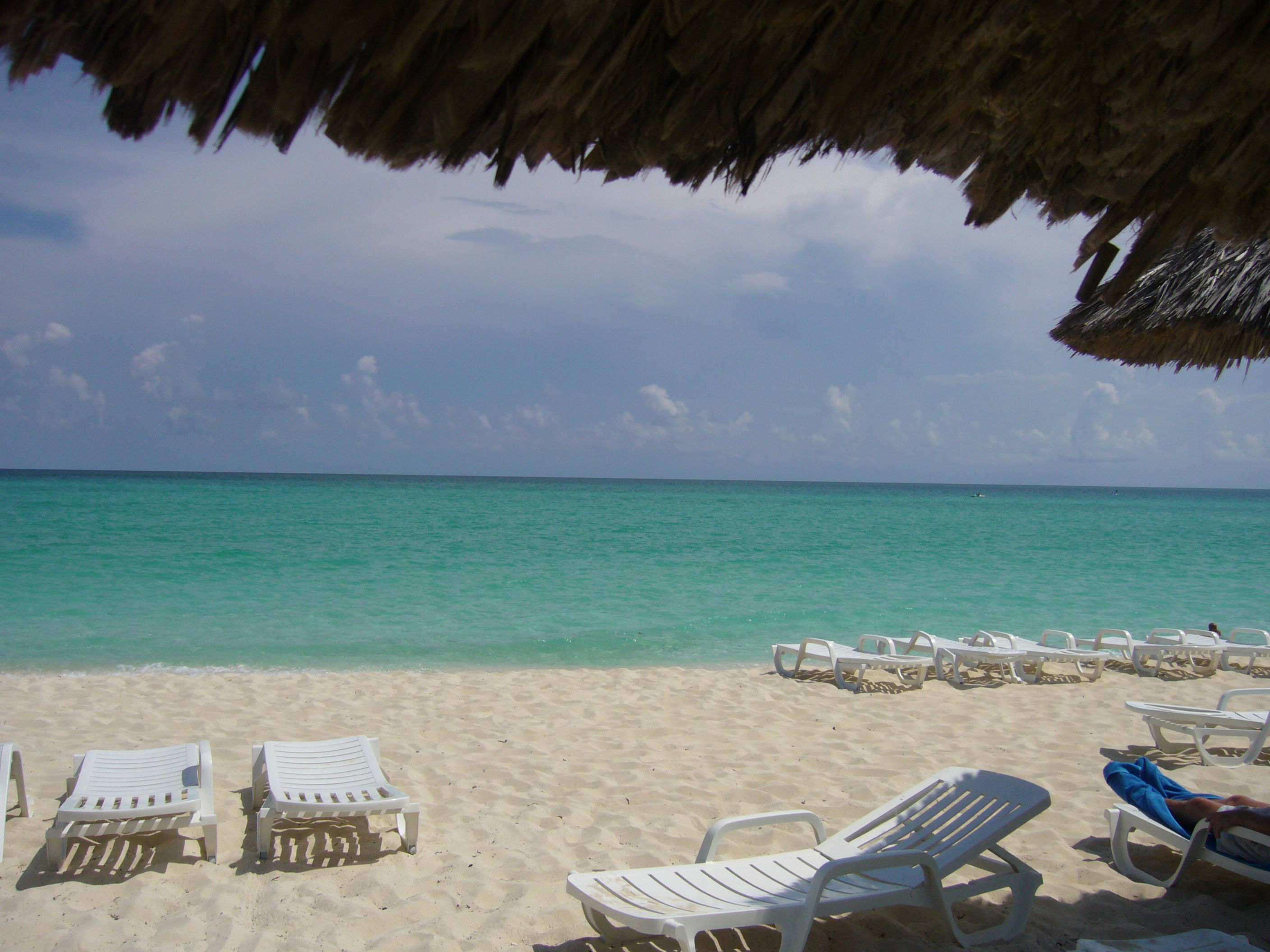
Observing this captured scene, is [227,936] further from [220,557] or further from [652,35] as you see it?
[220,557]

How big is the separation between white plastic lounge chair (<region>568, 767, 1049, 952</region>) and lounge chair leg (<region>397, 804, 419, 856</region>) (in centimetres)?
108

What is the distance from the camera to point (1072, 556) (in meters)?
23.2

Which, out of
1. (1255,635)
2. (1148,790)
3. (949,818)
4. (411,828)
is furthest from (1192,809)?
(1255,635)

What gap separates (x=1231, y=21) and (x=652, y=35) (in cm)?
122

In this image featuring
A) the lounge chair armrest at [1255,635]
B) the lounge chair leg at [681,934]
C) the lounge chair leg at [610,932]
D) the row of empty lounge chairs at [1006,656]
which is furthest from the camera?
the lounge chair armrest at [1255,635]

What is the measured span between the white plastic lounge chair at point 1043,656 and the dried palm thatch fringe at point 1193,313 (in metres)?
4.24

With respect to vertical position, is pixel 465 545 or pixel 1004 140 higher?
pixel 1004 140

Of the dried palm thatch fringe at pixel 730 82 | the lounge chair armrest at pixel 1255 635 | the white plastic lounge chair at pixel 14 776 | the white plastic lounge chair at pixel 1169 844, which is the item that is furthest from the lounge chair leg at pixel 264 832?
the lounge chair armrest at pixel 1255 635

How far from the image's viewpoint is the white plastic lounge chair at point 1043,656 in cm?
749

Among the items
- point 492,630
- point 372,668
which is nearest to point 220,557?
point 492,630

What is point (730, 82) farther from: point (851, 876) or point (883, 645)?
point (883, 645)

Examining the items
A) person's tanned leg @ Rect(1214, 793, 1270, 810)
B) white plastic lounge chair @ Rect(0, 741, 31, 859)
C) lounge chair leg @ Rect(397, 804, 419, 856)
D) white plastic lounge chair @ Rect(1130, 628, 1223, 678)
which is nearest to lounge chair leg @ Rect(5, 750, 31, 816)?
white plastic lounge chair @ Rect(0, 741, 31, 859)

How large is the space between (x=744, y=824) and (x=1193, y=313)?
2.98m

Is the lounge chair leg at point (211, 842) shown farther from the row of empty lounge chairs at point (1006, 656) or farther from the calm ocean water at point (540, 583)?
the calm ocean water at point (540, 583)
